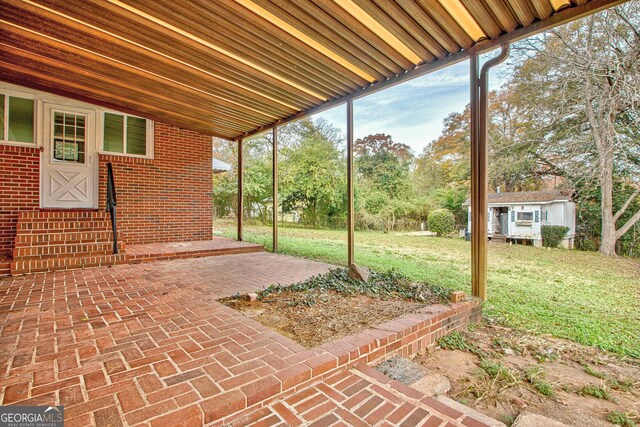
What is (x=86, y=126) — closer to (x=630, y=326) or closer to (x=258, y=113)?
(x=258, y=113)

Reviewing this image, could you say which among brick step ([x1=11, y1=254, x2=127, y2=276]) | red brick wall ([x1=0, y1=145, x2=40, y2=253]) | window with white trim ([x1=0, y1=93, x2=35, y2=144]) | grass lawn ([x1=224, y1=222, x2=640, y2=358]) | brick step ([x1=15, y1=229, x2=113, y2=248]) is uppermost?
window with white trim ([x1=0, y1=93, x2=35, y2=144])

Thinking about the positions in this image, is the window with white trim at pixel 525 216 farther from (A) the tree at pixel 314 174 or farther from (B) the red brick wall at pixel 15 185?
(B) the red brick wall at pixel 15 185

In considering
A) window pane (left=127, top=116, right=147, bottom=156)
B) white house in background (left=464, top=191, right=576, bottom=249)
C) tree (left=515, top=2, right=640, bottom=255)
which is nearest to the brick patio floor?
window pane (left=127, top=116, right=147, bottom=156)

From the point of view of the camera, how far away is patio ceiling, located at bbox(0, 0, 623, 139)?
2.62m

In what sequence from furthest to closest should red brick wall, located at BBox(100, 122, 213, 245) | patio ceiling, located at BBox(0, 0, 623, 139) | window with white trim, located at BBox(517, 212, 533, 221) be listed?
window with white trim, located at BBox(517, 212, 533, 221) → red brick wall, located at BBox(100, 122, 213, 245) → patio ceiling, located at BBox(0, 0, 623, 139)

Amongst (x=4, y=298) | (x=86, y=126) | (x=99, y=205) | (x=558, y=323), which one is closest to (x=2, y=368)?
(x=4, y=298)

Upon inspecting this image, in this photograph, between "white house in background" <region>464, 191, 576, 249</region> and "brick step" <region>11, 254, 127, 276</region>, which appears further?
"white house in background" <region>464, 191, 576, 249</region>

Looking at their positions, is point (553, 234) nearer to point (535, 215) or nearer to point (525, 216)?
point (535, 215)

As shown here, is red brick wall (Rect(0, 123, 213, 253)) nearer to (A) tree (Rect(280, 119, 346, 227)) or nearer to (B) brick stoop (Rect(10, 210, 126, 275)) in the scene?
(B) brick stoop (Rect(10, 210, 126, 275))

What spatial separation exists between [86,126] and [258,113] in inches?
133

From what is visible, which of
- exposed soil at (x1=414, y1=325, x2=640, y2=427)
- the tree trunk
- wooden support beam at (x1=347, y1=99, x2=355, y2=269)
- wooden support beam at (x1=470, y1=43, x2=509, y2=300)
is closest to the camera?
exposed soil at (x1=414, y1=325, x2=640, y2=427)

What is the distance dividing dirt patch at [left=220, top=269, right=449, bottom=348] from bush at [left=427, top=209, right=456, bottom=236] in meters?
11.2

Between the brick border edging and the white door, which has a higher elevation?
the white door

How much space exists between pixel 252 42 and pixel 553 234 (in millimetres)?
13141
